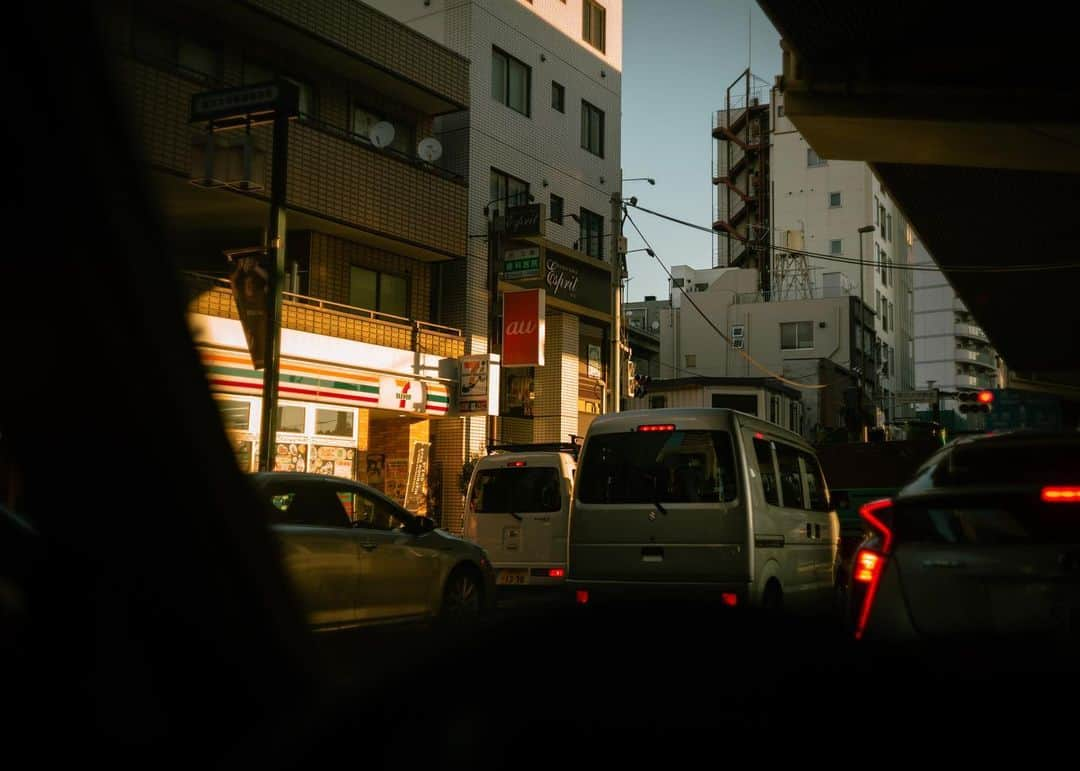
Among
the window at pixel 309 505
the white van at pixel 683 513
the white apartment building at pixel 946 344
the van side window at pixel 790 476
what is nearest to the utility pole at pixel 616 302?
the van side window at pixel 790 476

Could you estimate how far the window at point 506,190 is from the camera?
27127 millimetres

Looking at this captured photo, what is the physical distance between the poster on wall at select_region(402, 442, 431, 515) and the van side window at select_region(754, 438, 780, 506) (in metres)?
14.1

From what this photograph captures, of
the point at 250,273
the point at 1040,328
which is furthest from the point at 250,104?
the point at 1040,328

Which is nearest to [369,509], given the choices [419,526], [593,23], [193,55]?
[419,526]

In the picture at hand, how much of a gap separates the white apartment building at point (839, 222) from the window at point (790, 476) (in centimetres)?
5702

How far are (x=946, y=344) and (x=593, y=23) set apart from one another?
7910 cm

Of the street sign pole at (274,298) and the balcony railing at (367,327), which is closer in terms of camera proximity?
the street sign pole at (274,298)

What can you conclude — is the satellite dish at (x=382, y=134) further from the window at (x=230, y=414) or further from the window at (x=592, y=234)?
the window at (x=230, y=414)

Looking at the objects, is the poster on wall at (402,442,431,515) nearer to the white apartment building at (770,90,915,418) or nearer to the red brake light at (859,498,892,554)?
the red brake light at (859,498,892,554)

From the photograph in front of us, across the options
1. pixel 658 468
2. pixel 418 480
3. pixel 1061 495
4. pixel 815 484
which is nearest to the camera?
pixel 1061 495

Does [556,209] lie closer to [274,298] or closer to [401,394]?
[401,394]

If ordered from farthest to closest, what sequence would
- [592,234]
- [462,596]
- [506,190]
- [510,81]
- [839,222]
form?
[839,222] → [592,234] → [510,81] → [506,190] → [462,596]

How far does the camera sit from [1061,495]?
4.20 metres

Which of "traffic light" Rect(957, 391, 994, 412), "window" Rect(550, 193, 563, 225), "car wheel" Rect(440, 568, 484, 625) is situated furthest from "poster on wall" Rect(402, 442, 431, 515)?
"traffic light" Rect(957, 391, 994, 412)
